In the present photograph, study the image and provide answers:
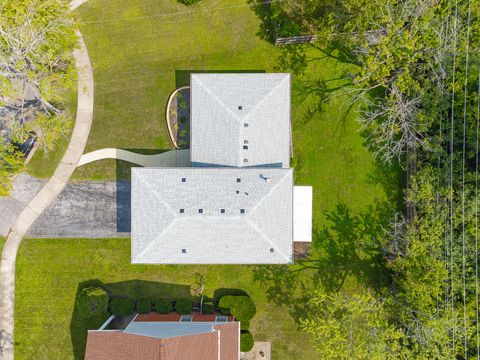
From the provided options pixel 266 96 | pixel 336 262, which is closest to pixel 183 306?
pixel 336 262

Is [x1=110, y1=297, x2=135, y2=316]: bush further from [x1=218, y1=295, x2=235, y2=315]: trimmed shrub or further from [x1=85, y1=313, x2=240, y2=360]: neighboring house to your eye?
[x1=218, y1=295, x2=235, y2=315]: trimmed shrub

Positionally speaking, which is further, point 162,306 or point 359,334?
point 162,306

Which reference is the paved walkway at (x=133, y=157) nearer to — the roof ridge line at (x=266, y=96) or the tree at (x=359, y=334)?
the roof ridge line at (x=266, y=96)

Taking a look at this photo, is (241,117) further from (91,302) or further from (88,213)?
(91,302)

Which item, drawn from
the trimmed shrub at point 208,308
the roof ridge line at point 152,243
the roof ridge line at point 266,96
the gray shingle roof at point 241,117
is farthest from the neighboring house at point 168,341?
the roof ridge line at point 266,96

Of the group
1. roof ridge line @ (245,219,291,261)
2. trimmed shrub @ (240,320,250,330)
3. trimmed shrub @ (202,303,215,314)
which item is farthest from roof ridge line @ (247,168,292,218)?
trimmed shrub @ (240,320,250,330)

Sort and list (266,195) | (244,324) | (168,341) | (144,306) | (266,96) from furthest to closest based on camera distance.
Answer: (244,324)
(144,306)
(266,96)
(266,195)
(168,341)

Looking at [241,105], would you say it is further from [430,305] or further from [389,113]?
[430,305]

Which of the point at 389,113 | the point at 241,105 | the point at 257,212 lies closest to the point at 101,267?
the point at 257,212
